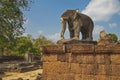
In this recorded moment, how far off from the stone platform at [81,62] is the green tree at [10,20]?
54.9ft

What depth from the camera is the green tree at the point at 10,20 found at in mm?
26094

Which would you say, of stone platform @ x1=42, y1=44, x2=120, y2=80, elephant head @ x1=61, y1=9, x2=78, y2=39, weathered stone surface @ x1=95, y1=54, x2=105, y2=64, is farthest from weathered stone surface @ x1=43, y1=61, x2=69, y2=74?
elephant head @ x1=61, y1=9, x2=78, y2=39

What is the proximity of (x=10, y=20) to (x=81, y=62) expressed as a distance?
1828 centimetres

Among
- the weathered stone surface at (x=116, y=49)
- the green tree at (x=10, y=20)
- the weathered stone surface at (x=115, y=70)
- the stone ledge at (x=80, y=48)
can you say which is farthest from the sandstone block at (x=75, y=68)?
the green tree at (x=10, y=20)

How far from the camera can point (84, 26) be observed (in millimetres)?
11766

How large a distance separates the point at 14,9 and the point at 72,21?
1668cm

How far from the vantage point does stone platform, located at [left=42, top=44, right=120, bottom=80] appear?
352 inches

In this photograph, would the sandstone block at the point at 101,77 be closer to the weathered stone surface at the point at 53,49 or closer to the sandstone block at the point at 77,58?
the sandstone block at the point at 77,58

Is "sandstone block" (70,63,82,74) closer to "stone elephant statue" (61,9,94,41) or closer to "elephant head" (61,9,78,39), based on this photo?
"stone elephant statue" (61,9,94,41)

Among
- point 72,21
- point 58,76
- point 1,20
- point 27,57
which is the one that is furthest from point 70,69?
point 27,57

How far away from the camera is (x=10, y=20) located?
87.7ft

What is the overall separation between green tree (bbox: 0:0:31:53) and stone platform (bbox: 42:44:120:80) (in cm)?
1675

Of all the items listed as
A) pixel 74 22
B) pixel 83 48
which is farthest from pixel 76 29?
pixel 83 48

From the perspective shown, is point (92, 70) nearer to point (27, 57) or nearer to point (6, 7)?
point (6, 7)
